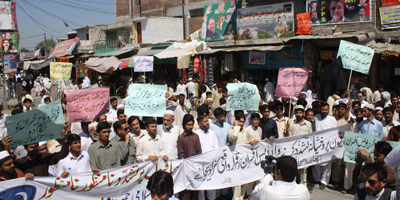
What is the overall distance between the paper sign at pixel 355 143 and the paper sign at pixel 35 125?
495 cm

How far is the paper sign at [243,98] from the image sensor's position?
6828mm

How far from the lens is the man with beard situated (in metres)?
6.33

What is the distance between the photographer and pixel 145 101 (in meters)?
6.63

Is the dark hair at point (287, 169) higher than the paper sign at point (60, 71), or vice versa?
the paper sign at point (60, 71)

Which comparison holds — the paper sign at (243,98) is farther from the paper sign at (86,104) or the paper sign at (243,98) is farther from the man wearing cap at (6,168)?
the man wearing cap at (6,168)

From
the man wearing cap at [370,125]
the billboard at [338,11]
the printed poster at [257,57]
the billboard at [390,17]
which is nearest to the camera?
the man wearing cap at [370,125]

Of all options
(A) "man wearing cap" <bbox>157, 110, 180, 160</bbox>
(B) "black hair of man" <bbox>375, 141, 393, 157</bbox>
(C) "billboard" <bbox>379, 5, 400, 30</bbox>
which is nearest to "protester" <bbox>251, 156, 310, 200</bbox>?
(B) "black hair of man" <bbox>375, 141, 393, 157</bbox>

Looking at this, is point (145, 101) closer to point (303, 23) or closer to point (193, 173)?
point (193, 173)

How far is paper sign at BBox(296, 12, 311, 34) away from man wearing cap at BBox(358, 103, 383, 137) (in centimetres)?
929

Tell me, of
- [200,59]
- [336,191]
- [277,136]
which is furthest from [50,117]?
[200,59]

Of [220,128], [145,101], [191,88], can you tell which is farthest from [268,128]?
[191,88]

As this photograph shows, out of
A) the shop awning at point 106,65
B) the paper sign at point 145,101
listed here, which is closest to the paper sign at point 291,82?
the paper sign at point 145,101

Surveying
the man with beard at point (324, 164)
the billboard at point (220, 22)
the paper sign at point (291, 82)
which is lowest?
the man with beard at point (324, 164)

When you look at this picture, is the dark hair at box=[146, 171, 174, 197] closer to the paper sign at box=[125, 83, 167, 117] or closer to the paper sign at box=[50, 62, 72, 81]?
the paper sign at box=[125, 83, 167, 117]
